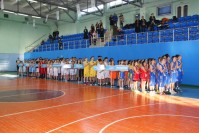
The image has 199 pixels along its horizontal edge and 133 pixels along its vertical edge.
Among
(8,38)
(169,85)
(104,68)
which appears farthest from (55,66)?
(8,38)

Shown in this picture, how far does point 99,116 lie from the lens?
240 inches

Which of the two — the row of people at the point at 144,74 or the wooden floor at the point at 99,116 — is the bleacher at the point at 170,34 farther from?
the wooden floor at the point at 99,116

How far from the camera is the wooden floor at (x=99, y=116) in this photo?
4.95 metres

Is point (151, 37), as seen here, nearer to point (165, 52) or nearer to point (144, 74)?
point (165, 52)

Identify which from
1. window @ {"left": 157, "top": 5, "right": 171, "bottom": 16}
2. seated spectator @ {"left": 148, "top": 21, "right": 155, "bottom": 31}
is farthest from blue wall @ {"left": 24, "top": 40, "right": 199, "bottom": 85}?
window @ {"left": 157, "top": 5, "right": 171, "bottom": 16}

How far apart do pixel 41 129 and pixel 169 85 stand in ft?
24.8

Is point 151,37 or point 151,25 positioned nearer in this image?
point 151,37

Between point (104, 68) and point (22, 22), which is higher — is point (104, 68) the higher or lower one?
the lower one

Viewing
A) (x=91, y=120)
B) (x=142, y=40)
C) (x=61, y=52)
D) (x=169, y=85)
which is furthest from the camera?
(x=61, y=52)

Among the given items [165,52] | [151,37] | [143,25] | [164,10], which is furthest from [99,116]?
[164,10]

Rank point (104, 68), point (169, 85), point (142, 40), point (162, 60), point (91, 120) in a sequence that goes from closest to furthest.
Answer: point (91, 120) < point (162, 60) < point (169, 85) < point (104, 68) < point (142, 40)

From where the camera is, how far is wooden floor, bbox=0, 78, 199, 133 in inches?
195

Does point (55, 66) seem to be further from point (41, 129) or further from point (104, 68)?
point (41, 129)

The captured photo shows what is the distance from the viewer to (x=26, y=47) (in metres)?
32.3
